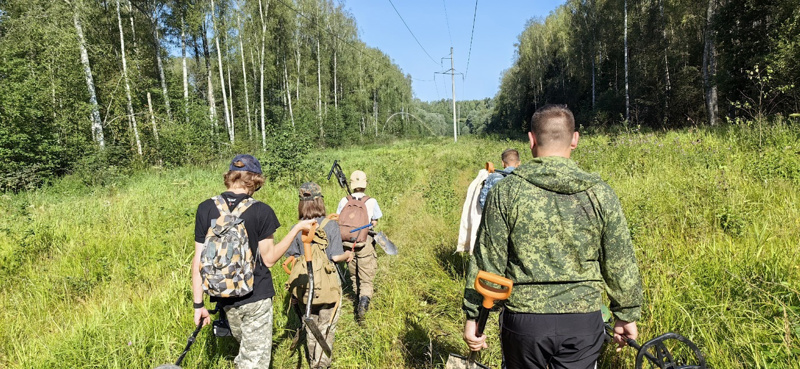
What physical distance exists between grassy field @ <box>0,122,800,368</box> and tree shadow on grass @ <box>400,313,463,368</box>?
0.05 ft

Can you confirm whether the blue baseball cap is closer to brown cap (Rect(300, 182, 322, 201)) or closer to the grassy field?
brown cap (Rect(300, 182, 322, 201))

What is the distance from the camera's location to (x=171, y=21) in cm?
2000

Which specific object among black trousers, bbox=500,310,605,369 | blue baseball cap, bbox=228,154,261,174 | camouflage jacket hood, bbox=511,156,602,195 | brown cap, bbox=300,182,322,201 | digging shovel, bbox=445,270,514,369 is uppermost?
blue baseball cap, bbox=228,154,261,174

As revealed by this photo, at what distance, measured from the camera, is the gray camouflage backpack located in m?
2.18

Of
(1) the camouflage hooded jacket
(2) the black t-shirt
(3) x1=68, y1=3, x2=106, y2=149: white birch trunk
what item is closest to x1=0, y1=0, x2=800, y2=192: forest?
(3) x1=68, y1=3, x2=106, y2=149: white birch trunk

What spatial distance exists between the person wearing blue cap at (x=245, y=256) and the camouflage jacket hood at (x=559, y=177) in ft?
5.53

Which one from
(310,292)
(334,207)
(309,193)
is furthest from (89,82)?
(310,292)

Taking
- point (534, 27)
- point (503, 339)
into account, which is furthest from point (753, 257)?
point (534, 27)

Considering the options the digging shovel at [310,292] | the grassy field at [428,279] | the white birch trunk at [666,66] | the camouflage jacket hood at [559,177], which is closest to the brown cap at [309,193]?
the digging shovel at [310,292]

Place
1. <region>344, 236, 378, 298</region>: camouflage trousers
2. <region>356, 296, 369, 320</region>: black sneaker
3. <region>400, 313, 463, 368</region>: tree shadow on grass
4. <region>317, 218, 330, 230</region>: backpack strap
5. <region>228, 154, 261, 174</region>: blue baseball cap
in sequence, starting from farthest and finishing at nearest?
<region>344, 236, 378, 298</region>: camouflage trousers → <region>356, 296, 369, 320</region>: black sneaker → <region>317, 218, 330, 230</region>: backpack strap → <region>400, 313, 463, 368</region>: tree shadow on grass → <region>228, 154, 261, 174</region>: blue baseball cap

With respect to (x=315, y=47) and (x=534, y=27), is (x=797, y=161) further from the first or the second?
(x=534, y=27)

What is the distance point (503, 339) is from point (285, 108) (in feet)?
108

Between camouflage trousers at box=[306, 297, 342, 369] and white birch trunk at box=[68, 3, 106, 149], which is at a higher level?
white birch trunk at box=[68, 3, 106, 149]

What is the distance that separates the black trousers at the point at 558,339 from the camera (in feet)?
5.06
